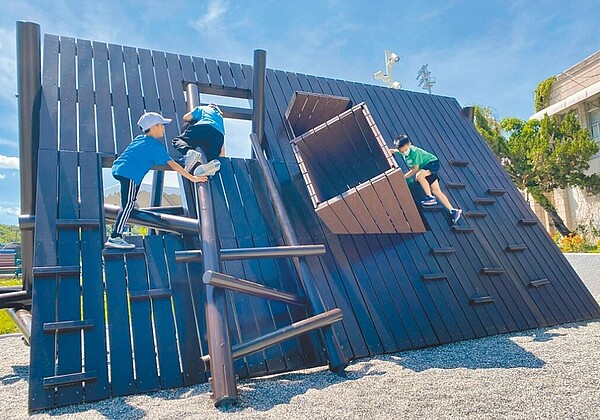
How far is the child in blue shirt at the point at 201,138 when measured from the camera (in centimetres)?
380

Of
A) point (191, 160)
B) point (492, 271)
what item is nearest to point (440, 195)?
point (492, 271)

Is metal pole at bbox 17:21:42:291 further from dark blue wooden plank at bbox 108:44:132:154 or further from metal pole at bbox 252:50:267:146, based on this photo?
metal pole at bbox 252:50:267:146

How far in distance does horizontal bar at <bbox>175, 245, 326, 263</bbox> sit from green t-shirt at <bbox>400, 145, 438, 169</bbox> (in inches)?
85.9

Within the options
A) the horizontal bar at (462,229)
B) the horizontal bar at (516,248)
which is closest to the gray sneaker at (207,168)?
the horizontal bar at (462,229)

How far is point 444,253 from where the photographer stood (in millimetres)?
4523

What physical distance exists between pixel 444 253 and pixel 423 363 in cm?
160

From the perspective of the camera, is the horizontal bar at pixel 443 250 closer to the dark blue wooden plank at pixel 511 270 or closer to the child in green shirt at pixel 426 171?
the child in green shirt at pixel 426 171

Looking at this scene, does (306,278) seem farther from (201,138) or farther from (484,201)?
(484,201)

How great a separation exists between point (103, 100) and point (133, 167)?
1.48 m

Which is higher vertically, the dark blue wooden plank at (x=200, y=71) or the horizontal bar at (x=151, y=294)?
the dark blue wooden plank at (x=200, y=71)

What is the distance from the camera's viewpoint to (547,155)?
16.6 metres

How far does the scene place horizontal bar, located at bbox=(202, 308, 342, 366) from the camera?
8.87 ft

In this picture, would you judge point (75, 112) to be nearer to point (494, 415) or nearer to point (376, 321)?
point (376, 321)

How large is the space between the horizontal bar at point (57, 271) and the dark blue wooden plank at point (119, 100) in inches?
51.9
